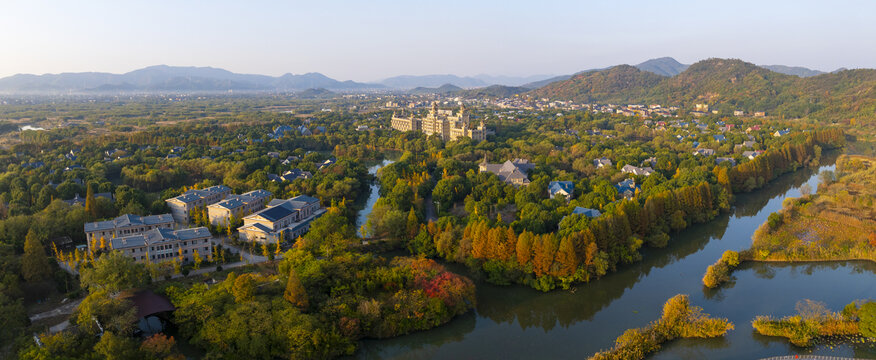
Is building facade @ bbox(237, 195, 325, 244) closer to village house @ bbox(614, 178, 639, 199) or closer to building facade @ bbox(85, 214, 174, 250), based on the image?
building facade @ bbox(85, 214, 174, 250)

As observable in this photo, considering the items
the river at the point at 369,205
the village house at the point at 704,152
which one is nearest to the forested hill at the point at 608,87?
the village house at the point at 704,152

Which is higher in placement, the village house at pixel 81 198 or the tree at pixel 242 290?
the village house at pixel 81 198

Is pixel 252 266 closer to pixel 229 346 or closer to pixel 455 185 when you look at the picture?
pixel 229 346

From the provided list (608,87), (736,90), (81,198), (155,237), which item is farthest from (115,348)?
(608,87)

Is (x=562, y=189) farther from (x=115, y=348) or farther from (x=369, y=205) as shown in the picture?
(x=115, y=348)

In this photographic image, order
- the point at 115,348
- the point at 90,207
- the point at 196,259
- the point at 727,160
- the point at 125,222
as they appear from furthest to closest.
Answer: the point at 727,160 → the point at 90,207 → the point at 125,222 → the point at 196,259 → the point at 115,348

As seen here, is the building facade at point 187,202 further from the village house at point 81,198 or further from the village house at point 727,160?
the village house at point 727,160

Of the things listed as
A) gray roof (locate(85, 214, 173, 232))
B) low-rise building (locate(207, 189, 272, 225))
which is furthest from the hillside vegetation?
gray roof (locate(85, 214, 173, 232))

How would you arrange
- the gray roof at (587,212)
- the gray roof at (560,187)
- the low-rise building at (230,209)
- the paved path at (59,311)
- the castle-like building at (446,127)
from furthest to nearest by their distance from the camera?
the castle-like building at (446,127) < the gray roof at (560,187) < the low-rise building at (230,209) < the gray roof at (587,212) < the paved path at (59,311)
